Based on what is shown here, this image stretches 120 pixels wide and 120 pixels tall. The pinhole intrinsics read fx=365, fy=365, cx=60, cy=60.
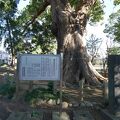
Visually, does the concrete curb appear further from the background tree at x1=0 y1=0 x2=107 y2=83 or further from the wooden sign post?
the background tree at x1=0 y1=0 x2=107 y2=83

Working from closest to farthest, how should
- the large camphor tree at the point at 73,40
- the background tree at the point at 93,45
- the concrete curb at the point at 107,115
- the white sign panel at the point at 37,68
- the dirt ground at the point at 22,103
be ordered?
the concrete curb at the point at 107,115 < the white sign panel at the point at 37,68 < the dirt ground at the point at 22,103 < the large camphor tree at the point at 73,40 < the background tree at the point at 93,45

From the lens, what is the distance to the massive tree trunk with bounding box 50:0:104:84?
19656mm

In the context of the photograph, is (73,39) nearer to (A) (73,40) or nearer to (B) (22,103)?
(A) (73,40)

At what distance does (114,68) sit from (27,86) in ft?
19.6

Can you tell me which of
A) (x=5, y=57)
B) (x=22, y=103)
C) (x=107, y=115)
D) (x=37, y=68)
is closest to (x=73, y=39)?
(x=22, y=103)

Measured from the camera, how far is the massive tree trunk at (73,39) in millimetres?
19656

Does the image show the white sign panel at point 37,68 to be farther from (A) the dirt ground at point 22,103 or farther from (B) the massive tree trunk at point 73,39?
(B) the massive tree trunk at point 73,39

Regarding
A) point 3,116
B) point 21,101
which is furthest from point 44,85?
point 3,116

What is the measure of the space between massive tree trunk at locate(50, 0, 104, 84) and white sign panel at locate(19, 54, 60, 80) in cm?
772

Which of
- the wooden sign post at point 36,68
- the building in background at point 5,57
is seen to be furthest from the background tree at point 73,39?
the building in background at point 5,57

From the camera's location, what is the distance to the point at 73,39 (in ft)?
68.1

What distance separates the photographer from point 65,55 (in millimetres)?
20469

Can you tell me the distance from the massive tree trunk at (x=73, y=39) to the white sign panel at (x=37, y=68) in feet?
25.3

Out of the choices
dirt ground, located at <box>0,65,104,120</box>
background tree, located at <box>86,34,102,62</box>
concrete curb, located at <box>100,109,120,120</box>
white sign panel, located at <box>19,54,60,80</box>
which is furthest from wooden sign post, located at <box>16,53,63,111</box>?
background tree, located at <box>86,34,102,62</box>
